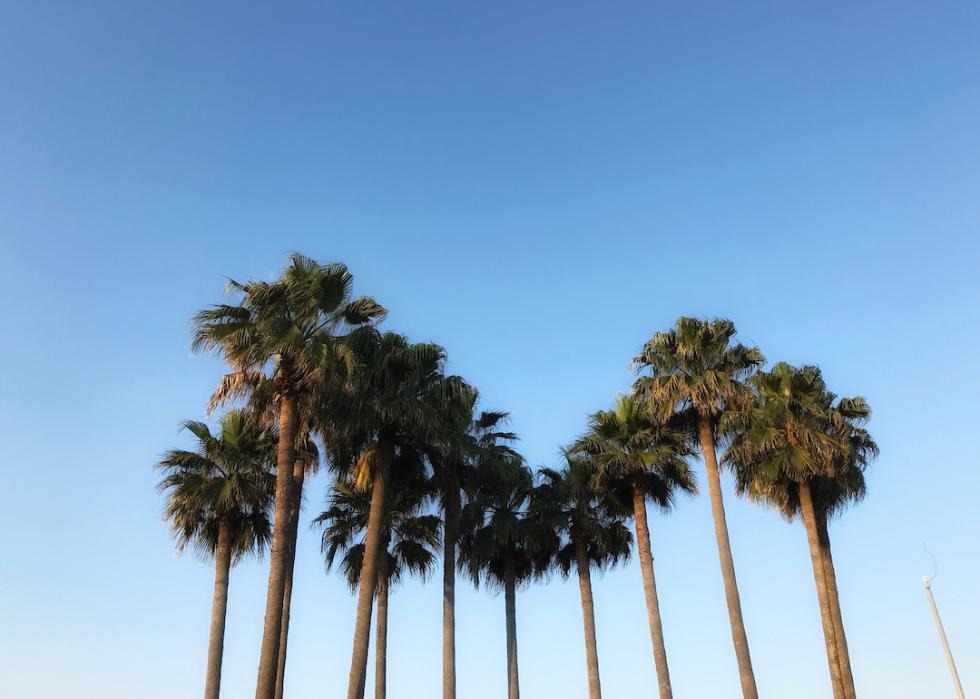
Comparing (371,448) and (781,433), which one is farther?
(781,433)

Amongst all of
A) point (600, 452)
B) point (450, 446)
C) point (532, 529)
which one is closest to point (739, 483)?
point (600, 452)

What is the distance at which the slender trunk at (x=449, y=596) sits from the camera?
29.3m

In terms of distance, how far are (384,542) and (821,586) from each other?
55.0ft

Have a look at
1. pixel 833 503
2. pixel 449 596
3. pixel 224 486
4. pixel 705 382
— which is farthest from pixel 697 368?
pixel 224 486

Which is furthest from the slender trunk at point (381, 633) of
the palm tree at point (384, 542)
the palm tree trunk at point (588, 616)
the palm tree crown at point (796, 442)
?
the palm tree crown at point (796, 442)

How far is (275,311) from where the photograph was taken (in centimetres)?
2336

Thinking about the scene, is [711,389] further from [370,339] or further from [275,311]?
[275,311]

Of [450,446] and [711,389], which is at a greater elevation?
[711,389]

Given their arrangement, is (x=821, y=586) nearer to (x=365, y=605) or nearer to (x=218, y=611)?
(x=365, y=605)

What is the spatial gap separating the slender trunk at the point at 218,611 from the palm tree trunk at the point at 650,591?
15.2m

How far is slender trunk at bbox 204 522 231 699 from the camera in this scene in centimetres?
2655

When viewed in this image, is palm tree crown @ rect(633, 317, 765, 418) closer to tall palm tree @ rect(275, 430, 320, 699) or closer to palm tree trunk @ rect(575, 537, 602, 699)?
palm tree trunk @ rect(575, 537, 602, 699)

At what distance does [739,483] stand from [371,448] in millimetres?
15198

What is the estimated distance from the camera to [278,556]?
21.2 metres
